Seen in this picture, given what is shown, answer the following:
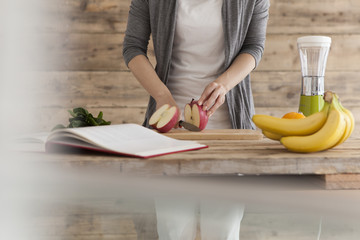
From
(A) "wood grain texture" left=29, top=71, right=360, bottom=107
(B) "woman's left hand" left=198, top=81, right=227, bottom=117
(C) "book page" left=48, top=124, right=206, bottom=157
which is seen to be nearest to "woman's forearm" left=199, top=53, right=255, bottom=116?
(B) "woman's left hand" left=198, top=81, right=227, bottom=117

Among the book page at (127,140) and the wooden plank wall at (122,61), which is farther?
the wooden plank wall at (122,61)

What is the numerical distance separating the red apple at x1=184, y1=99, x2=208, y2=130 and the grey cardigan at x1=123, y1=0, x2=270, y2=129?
0.31 metres

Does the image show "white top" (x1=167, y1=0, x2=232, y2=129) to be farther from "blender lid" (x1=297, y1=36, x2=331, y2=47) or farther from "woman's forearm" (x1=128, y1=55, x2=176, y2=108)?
"blender lid" (x1=297, y1=36, x2=331, y2=47)

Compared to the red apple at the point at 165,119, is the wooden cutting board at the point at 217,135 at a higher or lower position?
lower

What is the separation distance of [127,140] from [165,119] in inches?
14.3

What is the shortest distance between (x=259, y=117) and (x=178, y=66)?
752 millimetres

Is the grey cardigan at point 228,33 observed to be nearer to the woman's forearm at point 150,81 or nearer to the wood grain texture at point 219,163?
the woman's forearm at point 150,81

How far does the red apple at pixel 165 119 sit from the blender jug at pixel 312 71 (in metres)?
0.40

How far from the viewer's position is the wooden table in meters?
0.79

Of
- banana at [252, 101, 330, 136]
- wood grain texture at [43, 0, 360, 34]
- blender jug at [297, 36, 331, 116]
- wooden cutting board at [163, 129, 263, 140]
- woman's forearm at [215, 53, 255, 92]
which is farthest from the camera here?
wood grain texture at [43, 0, 360, 34]

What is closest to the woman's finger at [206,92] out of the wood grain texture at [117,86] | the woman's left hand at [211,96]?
the woman's left hand at [211,96]

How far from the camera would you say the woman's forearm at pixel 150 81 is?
148 centimetres

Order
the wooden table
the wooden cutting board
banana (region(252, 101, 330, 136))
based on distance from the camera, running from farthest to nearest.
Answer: the wooden cutting board, banana (region(252, 101, 330, 136)), the wooden table

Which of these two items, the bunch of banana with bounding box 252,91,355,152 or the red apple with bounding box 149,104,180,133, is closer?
the bunch of banana with bounding box 252,91,355,152
